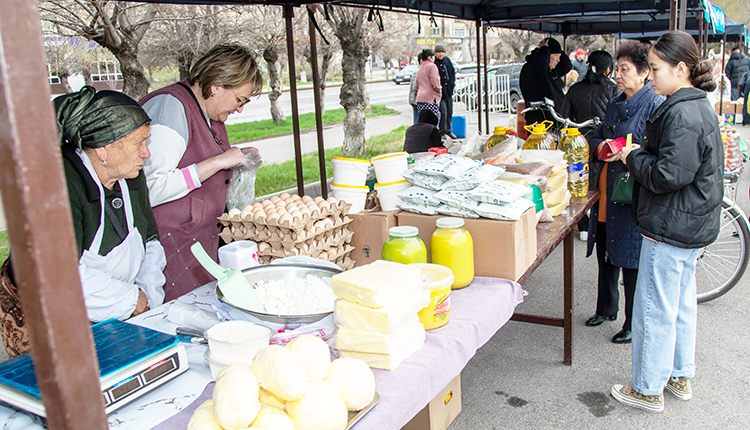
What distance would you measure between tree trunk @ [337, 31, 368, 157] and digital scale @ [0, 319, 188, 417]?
8.46 m

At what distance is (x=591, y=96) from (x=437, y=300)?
4.87 m

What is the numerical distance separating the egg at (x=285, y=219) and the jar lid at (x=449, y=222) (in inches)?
22.6

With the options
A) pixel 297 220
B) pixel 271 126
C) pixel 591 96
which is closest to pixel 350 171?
pixel 297 220

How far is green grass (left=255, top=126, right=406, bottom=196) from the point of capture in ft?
28.7

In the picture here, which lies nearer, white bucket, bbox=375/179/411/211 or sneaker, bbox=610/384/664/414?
white bucket, bbox=375/179/411/211

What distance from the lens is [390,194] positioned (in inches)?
98.2

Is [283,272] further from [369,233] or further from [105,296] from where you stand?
[105,296]

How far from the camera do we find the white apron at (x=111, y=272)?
192 cm

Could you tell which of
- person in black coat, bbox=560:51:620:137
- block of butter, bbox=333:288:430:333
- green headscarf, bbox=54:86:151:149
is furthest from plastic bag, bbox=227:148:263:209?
person in black coat, bbox=560:51:620:137

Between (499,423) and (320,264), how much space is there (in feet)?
4.64

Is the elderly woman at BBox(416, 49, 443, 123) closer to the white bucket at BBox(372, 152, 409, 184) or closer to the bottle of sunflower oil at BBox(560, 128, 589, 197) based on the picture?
the bottle of sunflower oil at BBox(560, 128, 589, 197)

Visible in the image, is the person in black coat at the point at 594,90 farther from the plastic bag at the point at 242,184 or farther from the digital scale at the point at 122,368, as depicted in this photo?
the digital scale at the point at 122,368

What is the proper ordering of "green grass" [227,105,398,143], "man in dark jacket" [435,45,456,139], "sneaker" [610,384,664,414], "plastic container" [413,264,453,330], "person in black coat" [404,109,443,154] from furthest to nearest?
"green grass" [227,105,398,143] → "man in dark jacket" [435,45,456,139] → "person in black coat" [404,109,443,154] → "sneaker" [610,384,664,414] → "plastic container" [413,264,453,330]

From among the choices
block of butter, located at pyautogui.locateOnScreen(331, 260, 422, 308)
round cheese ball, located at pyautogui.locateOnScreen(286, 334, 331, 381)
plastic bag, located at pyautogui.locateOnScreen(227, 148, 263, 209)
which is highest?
plastic bag, located at pyautogui.locateOnScreen(227, 148, 263, 209)
